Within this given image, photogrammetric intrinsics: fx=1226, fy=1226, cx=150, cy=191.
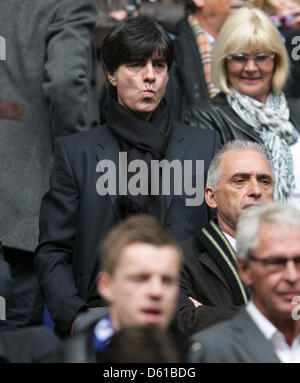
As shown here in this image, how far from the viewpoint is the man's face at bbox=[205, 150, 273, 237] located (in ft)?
20.2

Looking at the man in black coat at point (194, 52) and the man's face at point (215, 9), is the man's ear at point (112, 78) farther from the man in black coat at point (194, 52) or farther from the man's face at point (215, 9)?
the man's face at point (215, 9)

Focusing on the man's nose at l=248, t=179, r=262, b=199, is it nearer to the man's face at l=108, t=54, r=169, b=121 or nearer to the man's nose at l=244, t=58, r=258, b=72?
the man's face at l=108, t=54, r=169, b=121

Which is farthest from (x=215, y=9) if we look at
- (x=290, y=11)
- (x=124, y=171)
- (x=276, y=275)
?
(x=276, y=275)

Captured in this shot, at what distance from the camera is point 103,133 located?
6.49 m

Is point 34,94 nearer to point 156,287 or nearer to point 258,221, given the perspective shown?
point 258,221

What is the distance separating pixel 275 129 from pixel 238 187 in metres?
0.93

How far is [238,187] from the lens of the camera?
621cm

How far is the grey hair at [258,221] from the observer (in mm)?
4988

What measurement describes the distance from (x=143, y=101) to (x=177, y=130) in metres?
0.26

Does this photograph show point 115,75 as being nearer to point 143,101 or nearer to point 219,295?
point 143,101

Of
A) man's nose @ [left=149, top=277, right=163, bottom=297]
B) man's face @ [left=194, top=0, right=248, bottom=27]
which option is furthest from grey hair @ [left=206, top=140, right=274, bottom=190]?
man's face @ [left=194, top=0, right=248, bottom=27]
